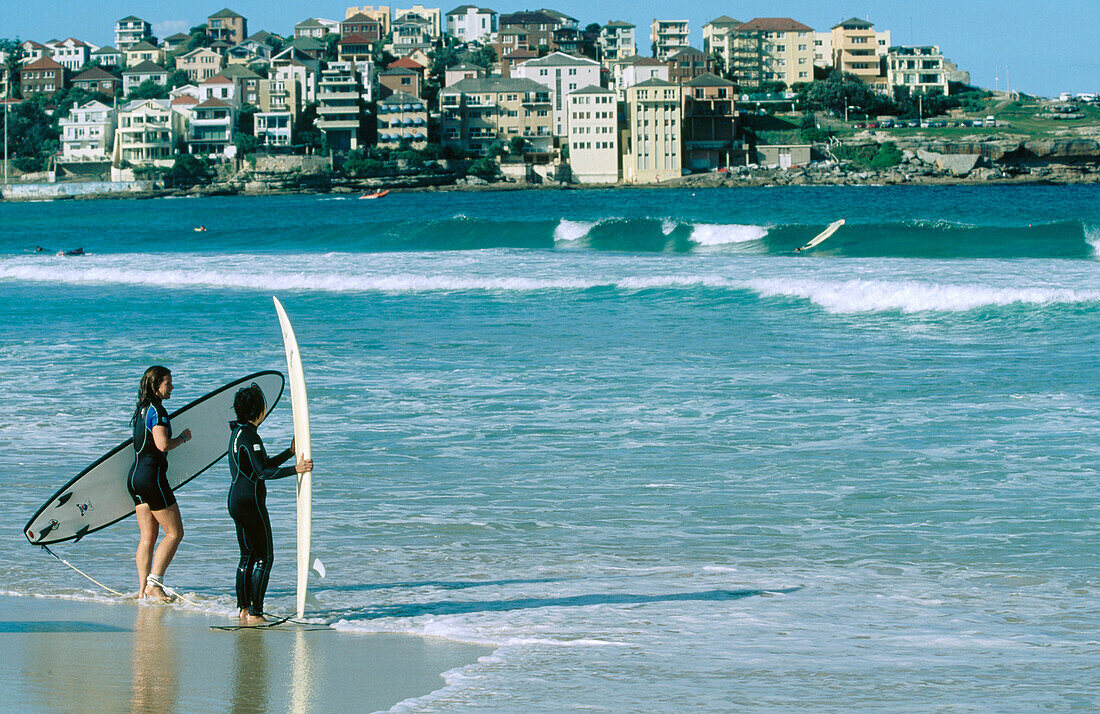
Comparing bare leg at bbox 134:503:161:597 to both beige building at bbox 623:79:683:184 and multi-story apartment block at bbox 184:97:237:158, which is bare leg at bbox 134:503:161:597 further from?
multi-story apartment block at bbox 184:97:237:158

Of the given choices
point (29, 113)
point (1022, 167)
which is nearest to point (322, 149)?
point (29, 113)

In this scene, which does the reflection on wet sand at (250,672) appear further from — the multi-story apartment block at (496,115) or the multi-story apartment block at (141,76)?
the multi-story apartment block at (141,76)

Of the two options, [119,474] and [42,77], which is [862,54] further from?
[119,474]

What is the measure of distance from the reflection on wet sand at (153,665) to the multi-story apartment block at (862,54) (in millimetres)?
161126

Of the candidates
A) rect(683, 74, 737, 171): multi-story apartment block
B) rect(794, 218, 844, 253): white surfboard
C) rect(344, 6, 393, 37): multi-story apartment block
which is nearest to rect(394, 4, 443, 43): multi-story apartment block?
rect(344, 6, 393, 37): multi-story apartment block

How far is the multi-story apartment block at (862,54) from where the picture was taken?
514 feet

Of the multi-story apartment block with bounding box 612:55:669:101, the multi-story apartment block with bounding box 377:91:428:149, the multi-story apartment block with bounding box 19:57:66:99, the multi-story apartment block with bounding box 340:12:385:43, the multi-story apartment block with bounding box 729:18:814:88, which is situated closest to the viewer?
the multi-story apartment block with bounding box 377:91:428:149

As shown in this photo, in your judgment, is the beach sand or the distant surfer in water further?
the distant surfer in water

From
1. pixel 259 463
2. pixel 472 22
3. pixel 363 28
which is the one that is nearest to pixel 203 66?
pixel 363 28

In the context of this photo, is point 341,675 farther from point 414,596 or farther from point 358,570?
point 358,570

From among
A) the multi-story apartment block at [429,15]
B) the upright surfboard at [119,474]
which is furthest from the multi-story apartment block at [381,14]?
the upright surfboard at [119,474]

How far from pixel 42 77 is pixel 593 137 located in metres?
89.0

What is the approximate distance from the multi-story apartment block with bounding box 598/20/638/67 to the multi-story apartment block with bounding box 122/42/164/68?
6695 cm

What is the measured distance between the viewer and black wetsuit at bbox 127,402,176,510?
5809 millimetres
